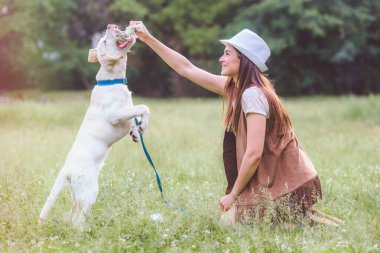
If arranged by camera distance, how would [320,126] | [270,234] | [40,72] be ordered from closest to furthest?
[270,234] → [320,126] → [40,72]

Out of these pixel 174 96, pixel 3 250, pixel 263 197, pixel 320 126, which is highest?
pixel 263 197

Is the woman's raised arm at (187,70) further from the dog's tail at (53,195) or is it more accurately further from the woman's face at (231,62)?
the dog's tail at (53,195)

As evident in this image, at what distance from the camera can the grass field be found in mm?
4234

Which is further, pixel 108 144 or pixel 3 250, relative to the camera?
pixel 108 144

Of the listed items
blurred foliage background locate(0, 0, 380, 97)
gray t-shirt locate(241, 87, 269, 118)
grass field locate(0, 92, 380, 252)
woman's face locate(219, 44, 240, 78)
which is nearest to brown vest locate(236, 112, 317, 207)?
gray t-shirt locate(241, 87, 269, 118)

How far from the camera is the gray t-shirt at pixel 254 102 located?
14.7 feet

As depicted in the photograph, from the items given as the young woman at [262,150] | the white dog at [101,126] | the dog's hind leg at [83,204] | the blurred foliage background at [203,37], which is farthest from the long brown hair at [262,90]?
the blurred foliage background at [203,37]

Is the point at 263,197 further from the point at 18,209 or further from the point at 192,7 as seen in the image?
the point at 192,7

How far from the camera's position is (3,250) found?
4082mm

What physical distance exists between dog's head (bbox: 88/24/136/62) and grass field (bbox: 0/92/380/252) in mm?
1222

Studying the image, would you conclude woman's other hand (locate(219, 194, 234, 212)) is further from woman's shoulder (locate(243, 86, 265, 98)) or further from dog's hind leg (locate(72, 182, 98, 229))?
dog's hind leg (locate(72, 182, 98, 229))

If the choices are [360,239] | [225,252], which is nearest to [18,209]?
[225,252]

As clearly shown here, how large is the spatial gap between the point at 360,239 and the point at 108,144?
204 cm

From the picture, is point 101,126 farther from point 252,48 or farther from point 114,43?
point 252,48
